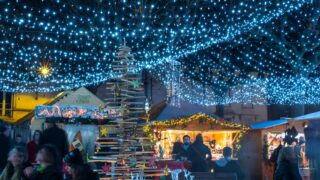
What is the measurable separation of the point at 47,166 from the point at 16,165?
0.74 metres

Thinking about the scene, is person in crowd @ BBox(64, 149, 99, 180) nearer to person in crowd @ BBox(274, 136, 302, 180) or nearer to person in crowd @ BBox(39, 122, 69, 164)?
person in crowd @ BBox(274, 136, 302, 180)

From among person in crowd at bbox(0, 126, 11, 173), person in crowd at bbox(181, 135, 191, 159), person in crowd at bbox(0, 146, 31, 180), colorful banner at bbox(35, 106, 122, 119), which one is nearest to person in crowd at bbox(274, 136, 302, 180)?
person in crowd at bbox(0, 146, 31, 180)

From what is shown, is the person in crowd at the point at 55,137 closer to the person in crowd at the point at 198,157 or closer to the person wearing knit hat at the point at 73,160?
the person in crowd at the point at 198,157

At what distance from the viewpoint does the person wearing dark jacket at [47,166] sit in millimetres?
5332

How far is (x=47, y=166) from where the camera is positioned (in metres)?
5.42

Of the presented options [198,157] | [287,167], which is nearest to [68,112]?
[198,157]

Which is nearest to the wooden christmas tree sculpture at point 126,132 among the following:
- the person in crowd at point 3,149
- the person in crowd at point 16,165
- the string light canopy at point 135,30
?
the person in crowd at point 16,165

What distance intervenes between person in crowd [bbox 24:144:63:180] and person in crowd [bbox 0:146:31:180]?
1.26 feet

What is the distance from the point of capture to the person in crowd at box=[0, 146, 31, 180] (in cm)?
591

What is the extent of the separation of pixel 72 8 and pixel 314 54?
1346cm

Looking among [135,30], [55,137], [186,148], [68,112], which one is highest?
[135,30]

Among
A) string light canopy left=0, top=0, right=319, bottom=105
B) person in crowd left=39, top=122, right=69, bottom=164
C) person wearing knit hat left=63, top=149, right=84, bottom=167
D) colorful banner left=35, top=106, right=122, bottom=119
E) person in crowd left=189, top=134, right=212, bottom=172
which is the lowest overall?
person in crowd left=189, top=134, right=212, bottom=172

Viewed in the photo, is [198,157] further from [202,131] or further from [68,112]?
[202,131]

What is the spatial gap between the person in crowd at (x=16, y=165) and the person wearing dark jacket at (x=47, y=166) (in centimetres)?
43
